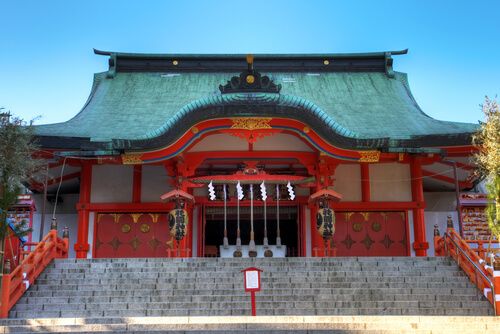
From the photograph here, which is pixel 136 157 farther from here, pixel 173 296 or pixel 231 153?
pixel 173 296

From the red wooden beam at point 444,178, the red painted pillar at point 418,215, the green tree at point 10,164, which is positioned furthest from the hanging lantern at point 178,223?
the red wooden beam at point 444,178

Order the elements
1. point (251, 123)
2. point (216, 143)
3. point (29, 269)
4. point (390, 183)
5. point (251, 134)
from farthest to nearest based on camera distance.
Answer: point (390, 183) < point (216, 143) < point (251, 134) < point (251, 123) < point (29, 269)

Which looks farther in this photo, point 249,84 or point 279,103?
point 249,84

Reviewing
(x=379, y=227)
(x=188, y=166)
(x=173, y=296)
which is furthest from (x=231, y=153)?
(x=173, y=296)

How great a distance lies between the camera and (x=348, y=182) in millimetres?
16078

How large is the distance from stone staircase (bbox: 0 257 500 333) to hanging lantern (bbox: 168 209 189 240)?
1583 millimetres

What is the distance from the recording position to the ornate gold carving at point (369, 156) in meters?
14.1

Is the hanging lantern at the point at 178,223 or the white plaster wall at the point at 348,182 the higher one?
the white plaster wall at the point at 348,182

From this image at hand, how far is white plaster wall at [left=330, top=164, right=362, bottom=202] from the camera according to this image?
1596cm

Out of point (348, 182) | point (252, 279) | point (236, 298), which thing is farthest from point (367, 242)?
point (252, 279)

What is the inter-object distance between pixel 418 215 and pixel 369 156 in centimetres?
264

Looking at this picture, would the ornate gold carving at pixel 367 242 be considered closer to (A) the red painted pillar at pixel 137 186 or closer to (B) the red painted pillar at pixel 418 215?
(B) the red painted pillar at pixel 418 215

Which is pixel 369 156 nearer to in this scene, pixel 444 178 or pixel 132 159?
pixel 444 178

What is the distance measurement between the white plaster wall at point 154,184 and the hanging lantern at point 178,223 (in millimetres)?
2577
